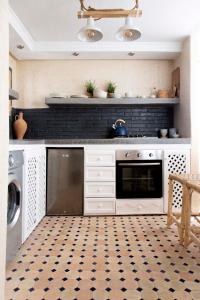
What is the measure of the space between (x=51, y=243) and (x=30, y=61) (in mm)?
2888

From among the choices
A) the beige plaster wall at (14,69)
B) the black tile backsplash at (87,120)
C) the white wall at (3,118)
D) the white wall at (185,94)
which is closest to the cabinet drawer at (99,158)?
the black tile backsplash at (87,120)

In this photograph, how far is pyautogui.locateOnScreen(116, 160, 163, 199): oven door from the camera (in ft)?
11.1

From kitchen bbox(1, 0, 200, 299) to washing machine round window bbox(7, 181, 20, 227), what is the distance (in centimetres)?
1

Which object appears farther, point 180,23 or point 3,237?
point 180,23

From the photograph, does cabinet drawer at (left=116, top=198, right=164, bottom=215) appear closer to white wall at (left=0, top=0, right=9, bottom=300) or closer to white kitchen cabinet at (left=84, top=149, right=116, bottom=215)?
white kitchen cabinet at (left=84, top=149, right=116, bottom=215)

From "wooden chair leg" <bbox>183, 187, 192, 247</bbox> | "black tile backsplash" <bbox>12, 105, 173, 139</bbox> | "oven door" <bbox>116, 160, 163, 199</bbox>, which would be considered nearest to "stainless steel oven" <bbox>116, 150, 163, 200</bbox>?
"oven door" <bbox>116, 160, 163, 199</bbox>

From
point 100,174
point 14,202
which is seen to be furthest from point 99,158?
point 14,202

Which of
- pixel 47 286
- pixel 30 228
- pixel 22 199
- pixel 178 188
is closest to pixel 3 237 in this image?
pixel 47 286

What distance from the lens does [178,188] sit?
347 cm

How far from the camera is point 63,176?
132 inches

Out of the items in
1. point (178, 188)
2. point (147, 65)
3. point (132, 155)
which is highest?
point (147, 65)

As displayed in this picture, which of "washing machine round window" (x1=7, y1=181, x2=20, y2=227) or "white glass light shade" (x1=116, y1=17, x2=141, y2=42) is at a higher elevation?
"white glass light shade" (x1=116, y1=17, x2=141, y2=42)

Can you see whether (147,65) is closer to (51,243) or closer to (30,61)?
(30,61)

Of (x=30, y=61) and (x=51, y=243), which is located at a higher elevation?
(x=30, y=61)
